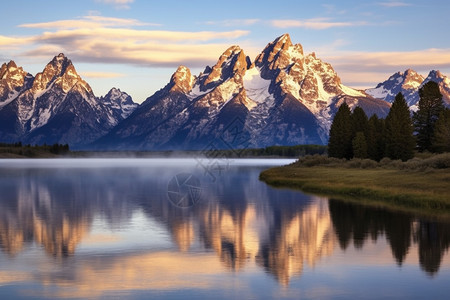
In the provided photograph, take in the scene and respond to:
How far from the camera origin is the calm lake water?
93.0 ft

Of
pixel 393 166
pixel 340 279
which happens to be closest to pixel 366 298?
pixel 340 279

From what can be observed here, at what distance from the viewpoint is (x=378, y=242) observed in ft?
137

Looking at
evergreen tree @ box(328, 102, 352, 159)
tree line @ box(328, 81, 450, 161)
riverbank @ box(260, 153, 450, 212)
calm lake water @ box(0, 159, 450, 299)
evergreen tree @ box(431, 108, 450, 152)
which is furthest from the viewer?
evergreen tree @ box(328, 102, 352, 159)

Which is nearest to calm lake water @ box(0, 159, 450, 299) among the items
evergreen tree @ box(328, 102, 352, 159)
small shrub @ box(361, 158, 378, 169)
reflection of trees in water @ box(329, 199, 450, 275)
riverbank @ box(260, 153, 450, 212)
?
reflection of trees in water @ box(329, 199, 450, 275)

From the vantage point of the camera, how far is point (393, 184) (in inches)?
3066

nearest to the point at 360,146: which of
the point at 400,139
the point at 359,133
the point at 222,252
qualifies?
the point at 359,133

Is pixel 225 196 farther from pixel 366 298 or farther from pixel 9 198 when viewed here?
pixel 366 298

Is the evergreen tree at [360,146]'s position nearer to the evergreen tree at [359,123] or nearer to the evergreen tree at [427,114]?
the evergreen tree at [359,123]

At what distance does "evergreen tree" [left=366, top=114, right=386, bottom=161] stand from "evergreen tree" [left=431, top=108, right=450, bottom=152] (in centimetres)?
1061

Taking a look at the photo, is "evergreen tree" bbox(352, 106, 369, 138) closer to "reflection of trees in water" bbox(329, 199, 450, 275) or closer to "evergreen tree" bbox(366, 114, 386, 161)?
"evergreen tree" bbox(366, 114, 386, 161)

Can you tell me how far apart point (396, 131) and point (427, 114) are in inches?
940

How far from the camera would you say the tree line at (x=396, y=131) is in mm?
125188

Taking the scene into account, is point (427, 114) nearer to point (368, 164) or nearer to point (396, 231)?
point (368, 164)

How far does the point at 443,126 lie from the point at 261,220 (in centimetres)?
7655
